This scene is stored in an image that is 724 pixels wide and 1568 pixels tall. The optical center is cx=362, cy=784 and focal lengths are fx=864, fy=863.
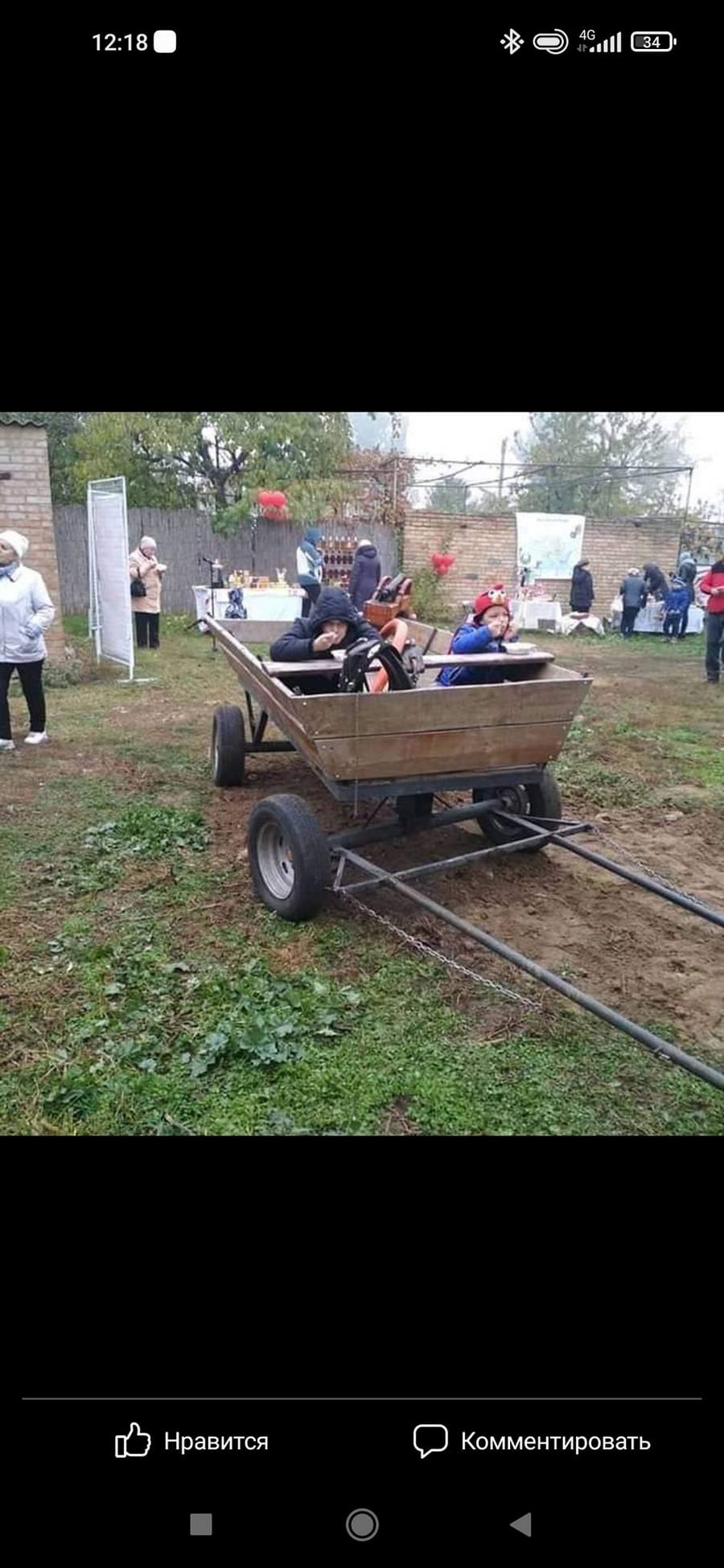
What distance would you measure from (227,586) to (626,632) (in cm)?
749

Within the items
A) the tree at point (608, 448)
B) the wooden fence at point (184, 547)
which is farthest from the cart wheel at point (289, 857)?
the tree at point (608, 448)

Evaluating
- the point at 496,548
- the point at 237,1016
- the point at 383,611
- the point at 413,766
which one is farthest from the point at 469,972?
the point at 496,548

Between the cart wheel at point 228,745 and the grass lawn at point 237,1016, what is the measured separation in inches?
7.3

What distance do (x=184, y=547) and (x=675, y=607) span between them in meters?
8.82

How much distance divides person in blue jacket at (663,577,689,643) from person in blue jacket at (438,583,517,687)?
482 inches

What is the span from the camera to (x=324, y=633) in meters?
4.32

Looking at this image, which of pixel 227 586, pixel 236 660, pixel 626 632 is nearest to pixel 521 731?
pixel 236 660

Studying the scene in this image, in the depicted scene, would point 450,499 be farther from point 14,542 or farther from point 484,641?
point 484,641

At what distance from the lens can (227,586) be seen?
12516 mm

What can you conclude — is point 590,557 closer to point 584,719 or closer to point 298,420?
point 298,420

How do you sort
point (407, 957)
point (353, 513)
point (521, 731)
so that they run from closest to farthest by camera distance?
point (407, 957), point (521, 731), point (353, 513)

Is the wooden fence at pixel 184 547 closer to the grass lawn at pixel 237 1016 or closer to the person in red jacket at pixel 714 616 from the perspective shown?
the person in red jacket at pixel 714 616

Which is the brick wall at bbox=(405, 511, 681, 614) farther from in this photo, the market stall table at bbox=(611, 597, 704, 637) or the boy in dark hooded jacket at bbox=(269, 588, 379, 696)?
the boy in dark hooded jacket at bbox=(269, 588, 379, 696)

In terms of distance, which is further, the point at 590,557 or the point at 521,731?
the point at 590,557
